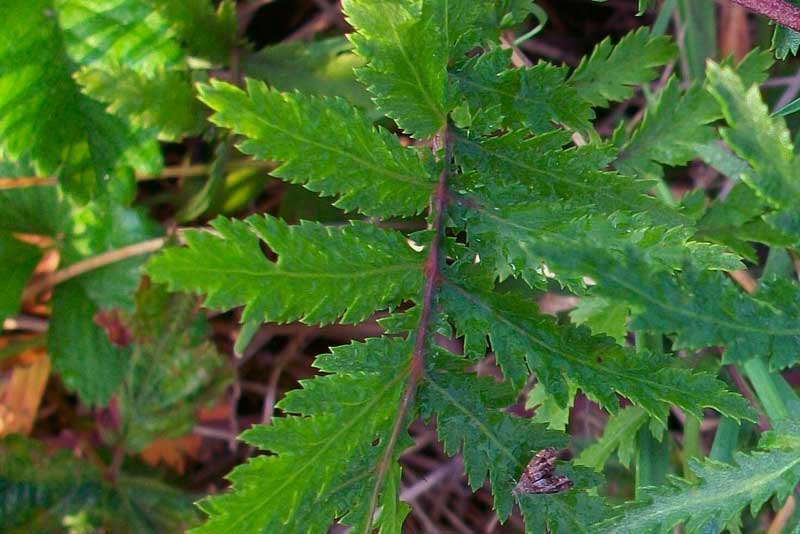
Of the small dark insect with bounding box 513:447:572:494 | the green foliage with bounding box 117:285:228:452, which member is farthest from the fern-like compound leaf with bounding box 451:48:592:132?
the green foliage with bounding box 117:285:228:452

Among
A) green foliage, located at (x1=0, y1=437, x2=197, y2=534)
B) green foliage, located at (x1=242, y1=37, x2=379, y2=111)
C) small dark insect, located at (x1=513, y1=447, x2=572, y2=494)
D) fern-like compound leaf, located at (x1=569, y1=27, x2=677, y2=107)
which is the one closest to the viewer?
small dark insect, located at (x1=513, y1=447, x2=572, y2=494)

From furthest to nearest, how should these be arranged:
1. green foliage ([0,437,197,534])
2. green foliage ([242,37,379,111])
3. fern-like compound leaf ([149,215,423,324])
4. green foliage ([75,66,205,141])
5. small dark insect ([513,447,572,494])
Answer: green foliage ([0,437,197,534]) < green foliage ([242,37,379,111]) < green foliage ([75,66,205,141]) < small dark insect ([513,447,572,494]) < fern-like compound leaf ([149,215,423,324])

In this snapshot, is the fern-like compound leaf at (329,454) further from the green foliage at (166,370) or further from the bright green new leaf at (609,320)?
the green foliage at (166,370)

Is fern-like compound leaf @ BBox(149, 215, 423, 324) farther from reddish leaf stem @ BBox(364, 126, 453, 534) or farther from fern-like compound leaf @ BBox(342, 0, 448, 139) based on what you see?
fern-like compound leaf @ BBox(342, 0, 448, 139)

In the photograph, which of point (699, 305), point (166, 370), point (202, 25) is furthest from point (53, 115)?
point (699, 305)

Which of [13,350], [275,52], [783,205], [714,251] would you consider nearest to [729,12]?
[275,52]
